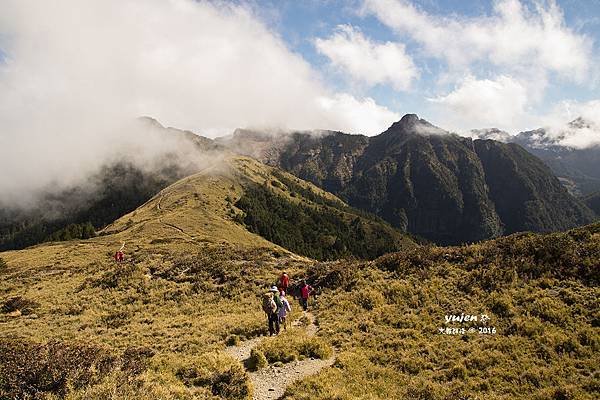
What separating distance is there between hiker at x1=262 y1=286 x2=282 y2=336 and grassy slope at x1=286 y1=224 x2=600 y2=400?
9.22 feet

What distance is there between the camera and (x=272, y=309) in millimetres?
21531

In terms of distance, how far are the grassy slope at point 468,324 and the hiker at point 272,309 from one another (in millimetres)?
2810

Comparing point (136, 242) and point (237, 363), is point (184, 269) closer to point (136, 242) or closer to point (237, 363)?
point (237, 363)

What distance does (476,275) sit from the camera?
26.0 metres

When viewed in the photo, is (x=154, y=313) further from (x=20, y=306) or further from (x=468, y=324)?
(x=468, y=324)

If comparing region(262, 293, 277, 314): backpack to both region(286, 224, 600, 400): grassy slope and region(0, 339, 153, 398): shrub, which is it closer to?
region(286, 224, 600, 400): grassy slope

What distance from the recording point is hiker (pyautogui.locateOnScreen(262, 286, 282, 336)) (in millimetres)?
21547

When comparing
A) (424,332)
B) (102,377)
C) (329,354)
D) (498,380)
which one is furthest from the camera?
(424,332)

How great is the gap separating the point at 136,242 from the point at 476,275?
80457 millimetres

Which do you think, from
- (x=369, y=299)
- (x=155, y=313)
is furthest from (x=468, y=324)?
(x=155, y=313)

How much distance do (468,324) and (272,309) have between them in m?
10.6

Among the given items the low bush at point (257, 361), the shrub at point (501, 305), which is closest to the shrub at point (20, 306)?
the low bush at point (257, 361)

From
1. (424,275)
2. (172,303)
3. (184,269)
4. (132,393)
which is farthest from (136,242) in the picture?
(132,393)

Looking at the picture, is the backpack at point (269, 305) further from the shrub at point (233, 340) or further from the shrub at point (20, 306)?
the shrub at point (20, 306)
